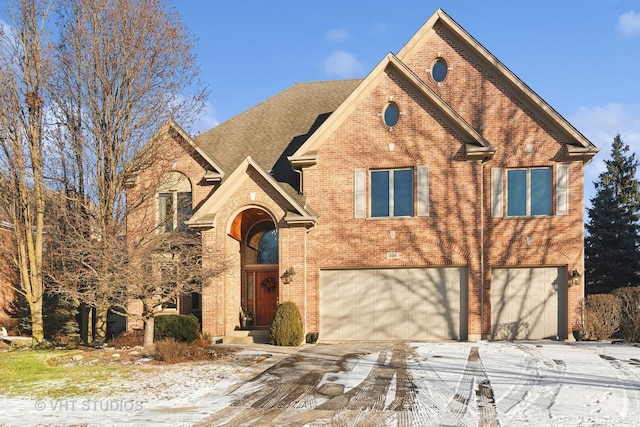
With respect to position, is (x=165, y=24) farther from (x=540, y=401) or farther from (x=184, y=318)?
(x=540, y=401)

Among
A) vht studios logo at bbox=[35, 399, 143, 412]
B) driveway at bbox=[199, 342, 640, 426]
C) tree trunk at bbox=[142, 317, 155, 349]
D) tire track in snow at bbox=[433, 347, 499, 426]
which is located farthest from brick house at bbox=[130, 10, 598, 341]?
vht studios logo at bbox=[35, 399, 143, 412]

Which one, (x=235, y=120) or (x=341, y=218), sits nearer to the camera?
(x=341, y=218)

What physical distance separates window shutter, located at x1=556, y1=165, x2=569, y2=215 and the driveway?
4.71 meters

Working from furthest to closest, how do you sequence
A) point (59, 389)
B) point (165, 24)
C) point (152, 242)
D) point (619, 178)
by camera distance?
point (619, 178), point (165, 24), point (152, 242), point (59, 389)

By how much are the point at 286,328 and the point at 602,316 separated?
987cm

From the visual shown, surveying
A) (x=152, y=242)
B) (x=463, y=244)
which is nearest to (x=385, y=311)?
(x=463, y=244)

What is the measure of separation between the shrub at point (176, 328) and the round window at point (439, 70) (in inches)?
478

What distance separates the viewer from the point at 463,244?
16969mm

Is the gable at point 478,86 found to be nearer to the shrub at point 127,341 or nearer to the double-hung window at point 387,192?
the double-hung window at point 387,192

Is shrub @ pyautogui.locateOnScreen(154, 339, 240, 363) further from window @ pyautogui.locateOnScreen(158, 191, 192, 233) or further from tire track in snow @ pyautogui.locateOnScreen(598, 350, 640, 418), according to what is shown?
tire track in snow @ pyautogui.locateOnScreen(598, 350, 640, 418)

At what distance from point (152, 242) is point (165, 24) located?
6565 mm

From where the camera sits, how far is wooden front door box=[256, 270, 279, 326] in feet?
62.7

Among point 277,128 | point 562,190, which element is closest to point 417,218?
point 562,190

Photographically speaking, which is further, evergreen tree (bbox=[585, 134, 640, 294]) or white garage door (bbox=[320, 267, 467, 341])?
evergreen tree (bbox=[585, 134, 640, 294])
